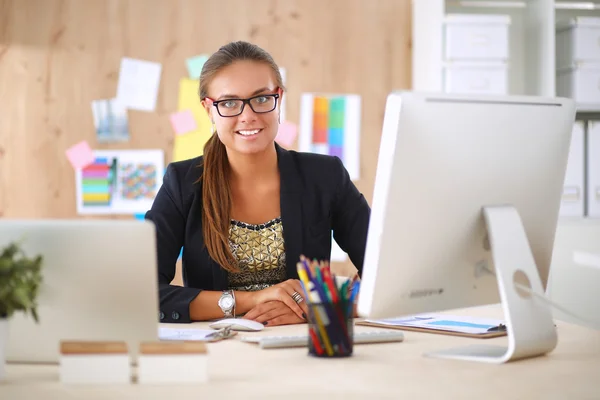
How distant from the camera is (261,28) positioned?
3328 millimetres

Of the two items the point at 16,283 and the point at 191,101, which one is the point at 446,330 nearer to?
the point at 16,283

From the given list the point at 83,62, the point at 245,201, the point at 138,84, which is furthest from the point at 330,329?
the point at 83,62

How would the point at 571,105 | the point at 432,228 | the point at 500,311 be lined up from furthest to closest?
the point at 500,311 < the point at 571,105 < the point at 432,228

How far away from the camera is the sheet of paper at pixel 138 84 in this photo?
329cm

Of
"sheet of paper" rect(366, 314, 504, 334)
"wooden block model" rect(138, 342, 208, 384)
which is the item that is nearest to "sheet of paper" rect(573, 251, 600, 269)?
"sheet of paper" rect(366, 314, 504, 334)

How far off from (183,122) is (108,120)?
31 cm

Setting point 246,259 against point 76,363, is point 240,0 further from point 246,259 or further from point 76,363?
point 76,363

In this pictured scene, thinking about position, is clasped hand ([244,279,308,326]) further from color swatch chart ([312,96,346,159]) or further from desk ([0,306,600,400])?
color swatch chart ([312,96,346,159])

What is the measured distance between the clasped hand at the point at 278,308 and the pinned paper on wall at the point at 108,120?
5.70ft

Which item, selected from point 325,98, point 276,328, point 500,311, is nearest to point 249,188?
point 276,328

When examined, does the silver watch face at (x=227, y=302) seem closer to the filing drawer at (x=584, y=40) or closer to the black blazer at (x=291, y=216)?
the black blazer at (x=291, y=216)

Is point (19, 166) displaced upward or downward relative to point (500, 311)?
upward

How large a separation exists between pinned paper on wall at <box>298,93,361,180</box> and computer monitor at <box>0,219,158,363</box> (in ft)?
7.30

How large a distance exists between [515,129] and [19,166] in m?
2.50
